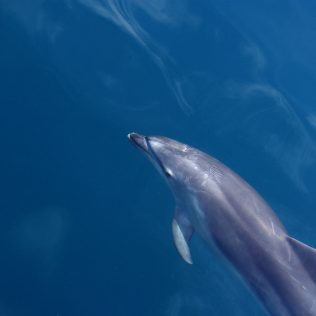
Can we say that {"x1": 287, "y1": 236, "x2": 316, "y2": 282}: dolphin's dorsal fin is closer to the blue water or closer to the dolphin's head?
the blue water

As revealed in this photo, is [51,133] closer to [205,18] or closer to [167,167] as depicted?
[167,167]

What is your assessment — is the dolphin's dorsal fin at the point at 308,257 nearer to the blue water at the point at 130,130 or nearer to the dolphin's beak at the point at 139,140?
the blue water at the point at 130,130

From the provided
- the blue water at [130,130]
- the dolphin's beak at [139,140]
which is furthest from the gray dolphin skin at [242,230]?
the blue water at [130,130]

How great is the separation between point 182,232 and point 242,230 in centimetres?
122

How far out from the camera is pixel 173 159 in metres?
6.67

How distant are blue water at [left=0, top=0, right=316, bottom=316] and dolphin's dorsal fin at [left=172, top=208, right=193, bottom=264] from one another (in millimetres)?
807

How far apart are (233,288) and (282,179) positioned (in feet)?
8.48

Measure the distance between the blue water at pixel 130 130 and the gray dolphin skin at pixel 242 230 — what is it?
2.62 ft

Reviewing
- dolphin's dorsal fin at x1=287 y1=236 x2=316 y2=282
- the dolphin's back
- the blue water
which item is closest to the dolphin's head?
the dolphin's back

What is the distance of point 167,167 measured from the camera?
675 cm

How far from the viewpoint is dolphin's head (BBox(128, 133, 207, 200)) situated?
21.4 ft

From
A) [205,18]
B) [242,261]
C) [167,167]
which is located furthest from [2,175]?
[205,18]

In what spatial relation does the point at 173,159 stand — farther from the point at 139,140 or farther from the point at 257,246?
the point at 257,246

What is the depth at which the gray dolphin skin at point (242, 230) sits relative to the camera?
565 cm
